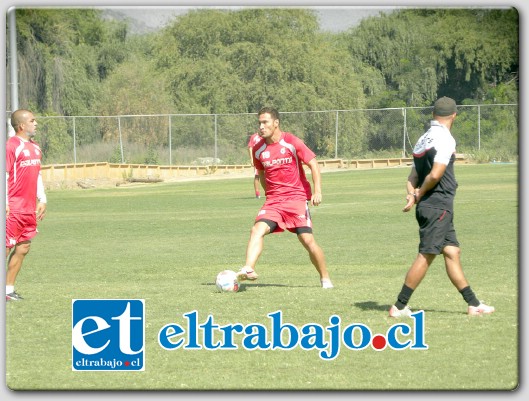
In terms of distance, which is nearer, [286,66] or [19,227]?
[19,227]

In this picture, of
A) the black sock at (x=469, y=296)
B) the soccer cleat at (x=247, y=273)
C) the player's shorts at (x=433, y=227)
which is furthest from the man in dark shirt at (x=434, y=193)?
the soccer cleat at (x=247, y=273)

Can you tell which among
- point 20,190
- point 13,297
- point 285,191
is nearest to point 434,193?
point 285,191

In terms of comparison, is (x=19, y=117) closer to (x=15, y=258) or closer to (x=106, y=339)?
(x=15, y=258)

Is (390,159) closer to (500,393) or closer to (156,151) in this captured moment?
(156,151)

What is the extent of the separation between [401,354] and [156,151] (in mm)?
41150

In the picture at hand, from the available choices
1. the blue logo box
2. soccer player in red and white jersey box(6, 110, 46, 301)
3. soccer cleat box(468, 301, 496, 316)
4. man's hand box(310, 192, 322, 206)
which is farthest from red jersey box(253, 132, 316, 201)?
the blue logo box

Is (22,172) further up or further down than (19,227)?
further up

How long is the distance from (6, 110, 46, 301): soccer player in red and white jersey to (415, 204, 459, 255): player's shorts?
3.71 meters

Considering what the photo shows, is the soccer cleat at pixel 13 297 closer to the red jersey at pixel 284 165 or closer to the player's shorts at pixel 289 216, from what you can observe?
the player's shorts at pixel 289 216

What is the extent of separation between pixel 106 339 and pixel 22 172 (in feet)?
11.3

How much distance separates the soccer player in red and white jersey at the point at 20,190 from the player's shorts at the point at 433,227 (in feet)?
12.2

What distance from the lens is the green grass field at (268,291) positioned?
24.3 ft

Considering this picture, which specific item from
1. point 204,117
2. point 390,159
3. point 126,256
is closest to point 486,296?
point 126,256

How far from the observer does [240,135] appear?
169 ft
